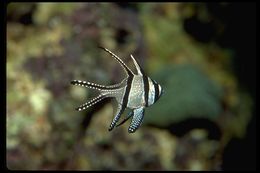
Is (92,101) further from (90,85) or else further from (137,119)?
(137,119)

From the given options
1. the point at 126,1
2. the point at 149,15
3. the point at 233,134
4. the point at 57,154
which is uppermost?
the point at 126,1

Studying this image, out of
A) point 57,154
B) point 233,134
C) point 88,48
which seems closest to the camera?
point 57,154

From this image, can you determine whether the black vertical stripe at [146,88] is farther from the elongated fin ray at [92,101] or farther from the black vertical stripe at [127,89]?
the elongated fin ray at [92,101]

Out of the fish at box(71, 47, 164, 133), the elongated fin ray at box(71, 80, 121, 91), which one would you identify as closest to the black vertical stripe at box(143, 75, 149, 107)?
the fish at box(71, 47, 164, 133)

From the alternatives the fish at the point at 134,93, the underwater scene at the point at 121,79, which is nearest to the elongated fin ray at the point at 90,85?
the fish at the point at 134,93

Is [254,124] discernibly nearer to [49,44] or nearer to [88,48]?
[88,48]
